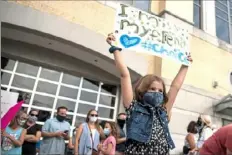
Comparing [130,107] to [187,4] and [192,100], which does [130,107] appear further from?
[187,4]

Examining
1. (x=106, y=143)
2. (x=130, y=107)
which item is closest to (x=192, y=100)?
(x=106, y=143)

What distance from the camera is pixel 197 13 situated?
29.6ft

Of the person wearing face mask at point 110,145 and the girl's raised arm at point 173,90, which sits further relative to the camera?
the person wearing face mask at point 110,145

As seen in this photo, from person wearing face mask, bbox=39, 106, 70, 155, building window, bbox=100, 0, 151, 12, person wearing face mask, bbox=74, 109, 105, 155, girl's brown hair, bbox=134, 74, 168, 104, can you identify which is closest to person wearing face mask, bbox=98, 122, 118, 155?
person wearing face mask, bbox=74, 109, 105, 155

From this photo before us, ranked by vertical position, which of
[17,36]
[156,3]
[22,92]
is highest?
[156,3]

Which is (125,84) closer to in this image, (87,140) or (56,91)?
(87,140)

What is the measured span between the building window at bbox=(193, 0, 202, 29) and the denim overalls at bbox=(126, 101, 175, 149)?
739 cm

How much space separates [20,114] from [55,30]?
7.98 ft

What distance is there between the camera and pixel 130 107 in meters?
1.87

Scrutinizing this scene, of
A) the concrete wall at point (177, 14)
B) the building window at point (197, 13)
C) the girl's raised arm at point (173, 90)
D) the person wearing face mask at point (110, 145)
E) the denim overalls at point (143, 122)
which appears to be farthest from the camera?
the building window at point (197, 13)

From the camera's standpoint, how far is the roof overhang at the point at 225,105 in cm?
696

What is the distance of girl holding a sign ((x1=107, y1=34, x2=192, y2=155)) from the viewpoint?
5.58 ft

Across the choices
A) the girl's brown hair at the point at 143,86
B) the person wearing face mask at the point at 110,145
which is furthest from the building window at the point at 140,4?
the girl's brown hair at the point at 143,86

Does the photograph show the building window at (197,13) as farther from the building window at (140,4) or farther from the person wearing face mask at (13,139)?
the person wearing face mask at (13,139)
